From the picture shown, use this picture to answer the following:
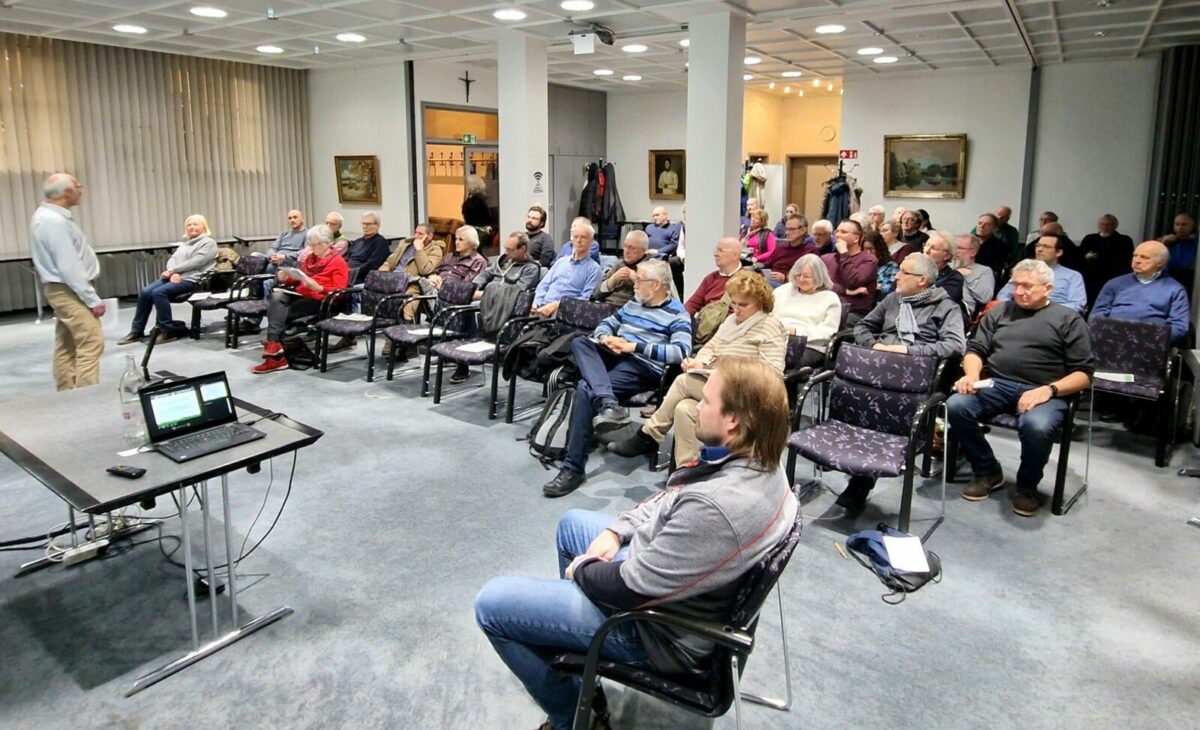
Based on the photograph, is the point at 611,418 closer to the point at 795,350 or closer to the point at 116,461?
the point at 795,350

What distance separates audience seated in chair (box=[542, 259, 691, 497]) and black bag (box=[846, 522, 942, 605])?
51.9 inches

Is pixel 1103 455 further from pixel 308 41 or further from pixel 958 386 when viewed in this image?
pixel 308 41

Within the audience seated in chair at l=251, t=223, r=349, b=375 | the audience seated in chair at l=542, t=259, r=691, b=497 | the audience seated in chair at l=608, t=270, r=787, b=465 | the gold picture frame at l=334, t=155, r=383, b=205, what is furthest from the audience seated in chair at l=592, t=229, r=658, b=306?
the gold picture frame at l=334, t=155, r=383, b=205

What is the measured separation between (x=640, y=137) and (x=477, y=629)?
40.0ft

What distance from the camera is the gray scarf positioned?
4.66 m

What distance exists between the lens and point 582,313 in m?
5.42

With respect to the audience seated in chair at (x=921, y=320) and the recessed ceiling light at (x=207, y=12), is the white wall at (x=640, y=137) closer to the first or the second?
the recessed ceiling light at (x=207, y=12)

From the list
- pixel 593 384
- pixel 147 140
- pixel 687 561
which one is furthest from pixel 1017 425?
pixel 147 140

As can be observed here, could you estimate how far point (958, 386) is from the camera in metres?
4.28

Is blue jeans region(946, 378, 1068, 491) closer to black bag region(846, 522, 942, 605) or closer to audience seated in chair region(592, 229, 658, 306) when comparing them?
black bag region(846, 522, 942, 605)

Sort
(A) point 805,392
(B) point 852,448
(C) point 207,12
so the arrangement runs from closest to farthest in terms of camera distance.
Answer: (B) point 852,448 → (A) point 805,392 → (C) point 207,12

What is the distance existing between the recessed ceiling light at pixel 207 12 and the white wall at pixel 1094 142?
9348 mm

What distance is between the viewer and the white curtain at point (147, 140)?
353 inches

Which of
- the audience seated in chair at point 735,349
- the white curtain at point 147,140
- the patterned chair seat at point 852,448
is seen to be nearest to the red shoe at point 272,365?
the audience seated in chair at point 735,349
